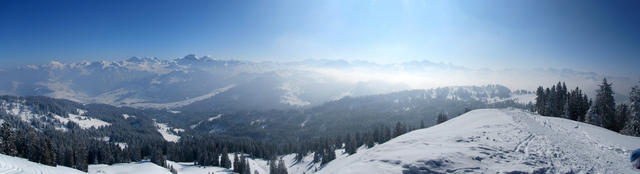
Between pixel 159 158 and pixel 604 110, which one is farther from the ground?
pixel 604 110

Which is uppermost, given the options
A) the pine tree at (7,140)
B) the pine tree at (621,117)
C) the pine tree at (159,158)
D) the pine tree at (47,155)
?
the pine tree at (621,117)

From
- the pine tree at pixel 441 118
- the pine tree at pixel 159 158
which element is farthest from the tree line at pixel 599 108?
the pine tree at pixel 159 158

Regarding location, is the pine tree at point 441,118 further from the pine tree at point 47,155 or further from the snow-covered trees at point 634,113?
the pine tree at point 47,155

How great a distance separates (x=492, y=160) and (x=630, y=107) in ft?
148

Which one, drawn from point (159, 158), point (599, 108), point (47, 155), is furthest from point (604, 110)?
point (159, 158)

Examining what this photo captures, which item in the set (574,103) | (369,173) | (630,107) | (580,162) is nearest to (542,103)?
(574,103)

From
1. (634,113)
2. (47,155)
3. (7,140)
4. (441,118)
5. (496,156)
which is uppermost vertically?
(634,113)

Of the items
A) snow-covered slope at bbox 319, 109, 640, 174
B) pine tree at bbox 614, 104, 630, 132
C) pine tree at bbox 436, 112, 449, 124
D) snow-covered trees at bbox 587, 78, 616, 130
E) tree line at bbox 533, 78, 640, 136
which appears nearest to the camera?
snow-covered slope at bbox 319, 109, 640, 174

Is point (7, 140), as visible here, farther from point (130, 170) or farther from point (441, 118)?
point (441, 118)

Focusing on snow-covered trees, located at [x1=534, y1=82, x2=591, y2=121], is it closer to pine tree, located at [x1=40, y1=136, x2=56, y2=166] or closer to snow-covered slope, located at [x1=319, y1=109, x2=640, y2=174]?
snow-covered slope, located at [x1=319, y1=109, x2=640, y2=174]

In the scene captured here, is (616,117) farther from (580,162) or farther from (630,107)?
(580,162)

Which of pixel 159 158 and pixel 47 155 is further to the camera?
pixel 159 158

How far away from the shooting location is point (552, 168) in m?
15.6

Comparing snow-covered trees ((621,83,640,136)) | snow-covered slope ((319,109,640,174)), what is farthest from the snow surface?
snow-covered trees ((621,83,640,136))
